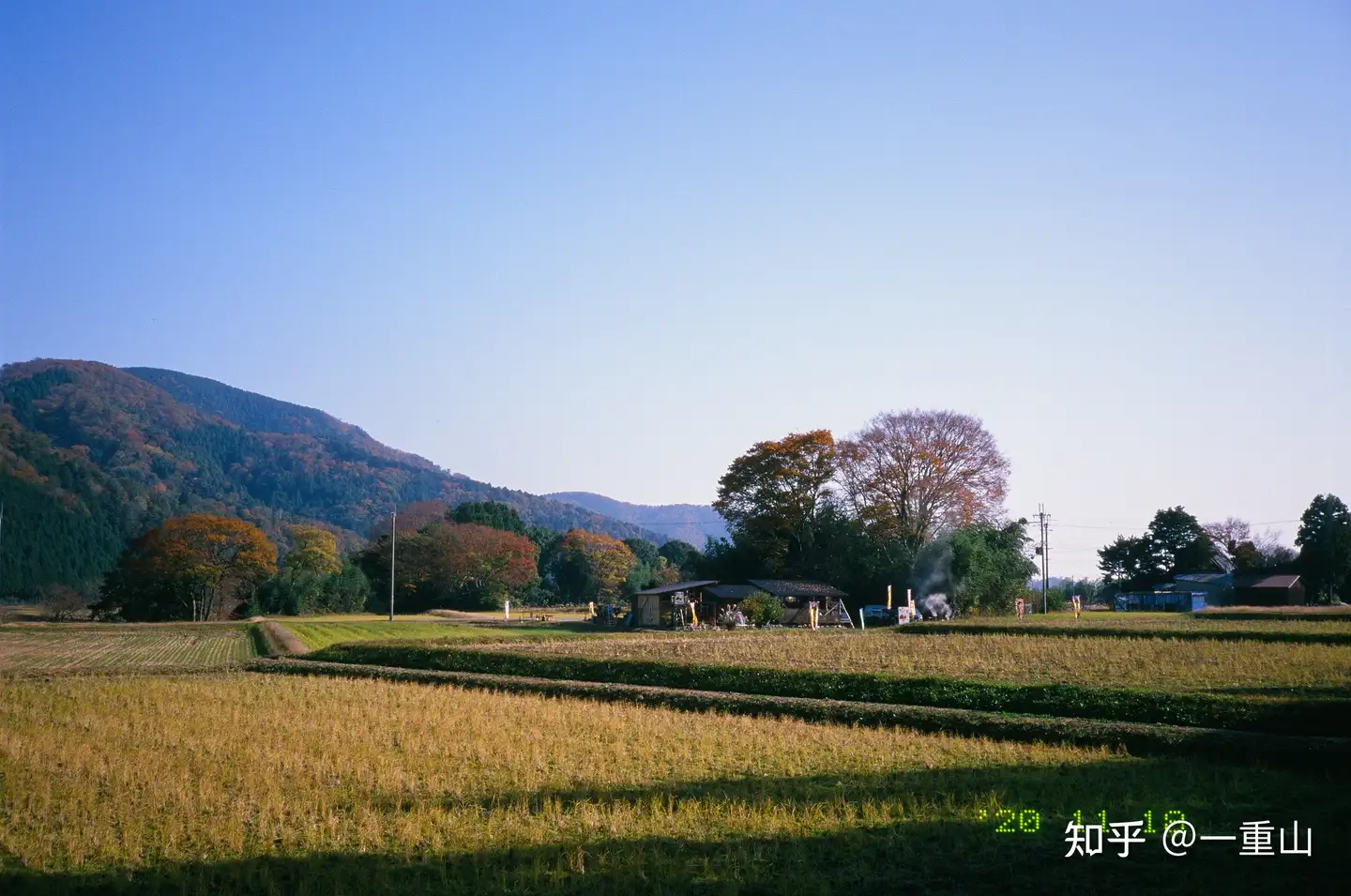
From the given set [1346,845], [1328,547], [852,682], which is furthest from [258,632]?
[1328,547]

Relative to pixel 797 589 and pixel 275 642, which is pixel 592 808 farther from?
pixel 797 589

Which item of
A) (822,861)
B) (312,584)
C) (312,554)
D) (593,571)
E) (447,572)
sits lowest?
(593,571)

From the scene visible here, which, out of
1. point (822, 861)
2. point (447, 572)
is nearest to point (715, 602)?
point (447, 572)

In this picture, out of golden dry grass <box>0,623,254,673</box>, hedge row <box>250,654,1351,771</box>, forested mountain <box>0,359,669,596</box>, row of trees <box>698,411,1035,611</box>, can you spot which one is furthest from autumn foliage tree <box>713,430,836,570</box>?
forested mountain <box>0,359,669,596</box>

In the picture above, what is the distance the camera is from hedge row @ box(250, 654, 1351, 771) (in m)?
13.7

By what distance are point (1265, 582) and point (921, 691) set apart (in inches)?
2355

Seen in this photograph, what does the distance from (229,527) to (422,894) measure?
59.3 m

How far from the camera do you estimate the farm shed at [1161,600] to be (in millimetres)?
68750

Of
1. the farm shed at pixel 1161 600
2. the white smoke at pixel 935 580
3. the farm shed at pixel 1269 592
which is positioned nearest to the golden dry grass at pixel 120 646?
the white smoke at pixel 935 580

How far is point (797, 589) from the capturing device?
55000 millimetres

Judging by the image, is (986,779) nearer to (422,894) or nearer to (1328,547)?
(422,894)

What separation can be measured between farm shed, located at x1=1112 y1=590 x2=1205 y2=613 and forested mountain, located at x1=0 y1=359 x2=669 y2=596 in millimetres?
→ 75621

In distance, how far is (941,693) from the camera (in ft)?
64.8

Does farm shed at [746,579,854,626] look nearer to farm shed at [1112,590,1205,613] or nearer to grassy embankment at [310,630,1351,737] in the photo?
grassy embankment at [310,630,1351,737]
